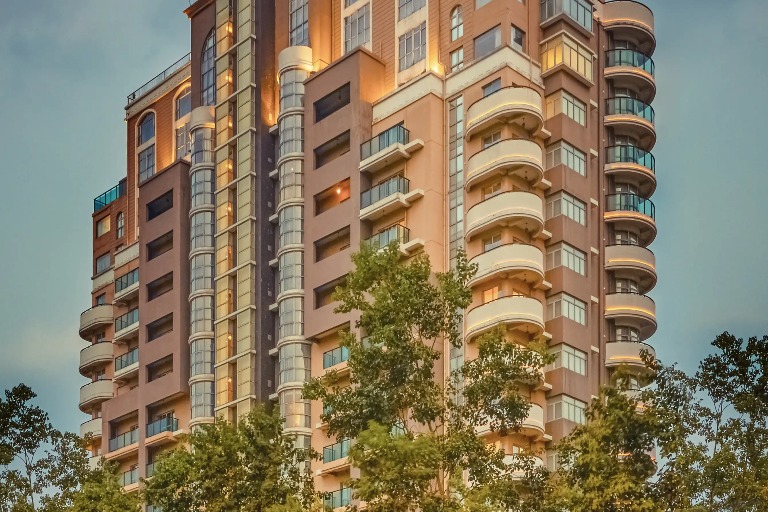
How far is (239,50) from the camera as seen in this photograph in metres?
107

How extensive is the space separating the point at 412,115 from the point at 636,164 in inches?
513

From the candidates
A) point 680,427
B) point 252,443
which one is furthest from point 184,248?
point 680,427

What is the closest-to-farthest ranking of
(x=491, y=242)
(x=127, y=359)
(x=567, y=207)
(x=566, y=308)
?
(x=566, y=308) < (x=491, y=242) < (x=567, y=207) < (x=127, y=359)

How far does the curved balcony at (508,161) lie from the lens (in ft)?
286

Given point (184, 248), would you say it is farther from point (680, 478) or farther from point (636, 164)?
point (680, 478)

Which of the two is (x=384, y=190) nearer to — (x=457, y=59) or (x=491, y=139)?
(x=491, y=139)

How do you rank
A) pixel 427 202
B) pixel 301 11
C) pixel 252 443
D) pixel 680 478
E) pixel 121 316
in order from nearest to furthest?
pixel 680 478
pixel 252 443
pixel 427 202
pixel 301 11
pixel 121 316

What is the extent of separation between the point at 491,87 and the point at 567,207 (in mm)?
7674

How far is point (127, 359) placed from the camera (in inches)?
4446

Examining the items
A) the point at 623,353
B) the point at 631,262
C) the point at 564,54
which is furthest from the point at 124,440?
the point at 564,54

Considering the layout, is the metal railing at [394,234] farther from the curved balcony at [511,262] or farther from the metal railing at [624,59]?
the metal railing at [624,59]

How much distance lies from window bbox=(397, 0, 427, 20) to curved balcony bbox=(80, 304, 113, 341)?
35.0m

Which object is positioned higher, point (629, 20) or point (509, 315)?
point (629, 20)

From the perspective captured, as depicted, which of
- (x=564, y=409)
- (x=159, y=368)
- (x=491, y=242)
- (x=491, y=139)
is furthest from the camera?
(x=159, y=368)
